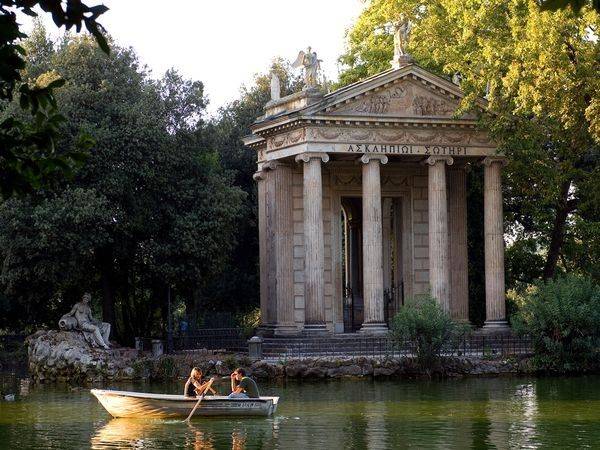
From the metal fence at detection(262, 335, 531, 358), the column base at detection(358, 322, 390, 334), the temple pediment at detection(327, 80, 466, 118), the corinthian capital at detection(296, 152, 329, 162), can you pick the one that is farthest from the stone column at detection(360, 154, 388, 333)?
the temple pediment at detection(327, 80, 466, 118)

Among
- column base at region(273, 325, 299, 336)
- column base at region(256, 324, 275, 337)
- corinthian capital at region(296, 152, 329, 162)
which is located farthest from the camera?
→ column base at region(256, 324, 275, 337)

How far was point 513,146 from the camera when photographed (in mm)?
41250

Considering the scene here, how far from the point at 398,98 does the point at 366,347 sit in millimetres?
9304

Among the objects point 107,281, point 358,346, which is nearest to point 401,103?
point 358,346

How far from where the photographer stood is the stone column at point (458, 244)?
4544 cm

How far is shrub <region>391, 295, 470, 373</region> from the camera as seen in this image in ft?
118

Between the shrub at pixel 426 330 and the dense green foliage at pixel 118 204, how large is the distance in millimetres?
11125

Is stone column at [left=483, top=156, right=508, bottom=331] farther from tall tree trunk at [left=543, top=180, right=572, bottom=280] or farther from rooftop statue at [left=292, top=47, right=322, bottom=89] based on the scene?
rooftop statue at [left=292, top=47, right=322, bottom=89]

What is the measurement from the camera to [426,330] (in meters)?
36.1

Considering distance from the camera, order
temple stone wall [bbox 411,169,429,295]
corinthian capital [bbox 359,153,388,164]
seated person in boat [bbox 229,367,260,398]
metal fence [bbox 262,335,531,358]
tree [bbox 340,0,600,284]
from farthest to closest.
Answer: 1. temple stone wall [bbox 411,169,429,295]
2. corinthian capital [bbox 359,153,388,164]
3. metal fence [bbox 262,335,531,358]
4. tree [bbox 340,0,600,284]
5. seated person in boat [bbox 229,367,260,398]

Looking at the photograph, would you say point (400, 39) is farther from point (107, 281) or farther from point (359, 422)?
point (359, 422)

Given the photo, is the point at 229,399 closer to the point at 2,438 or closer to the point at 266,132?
the point at 2,438

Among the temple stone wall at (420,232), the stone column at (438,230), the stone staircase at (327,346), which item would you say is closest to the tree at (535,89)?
the stone column at (438,230)

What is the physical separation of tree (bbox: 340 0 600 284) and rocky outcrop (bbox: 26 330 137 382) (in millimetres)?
15002
